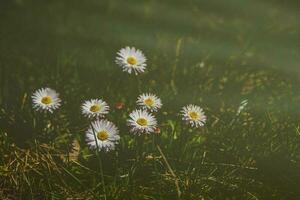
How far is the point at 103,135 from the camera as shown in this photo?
1246mm

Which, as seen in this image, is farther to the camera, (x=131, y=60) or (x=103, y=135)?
(x=131, y=60)

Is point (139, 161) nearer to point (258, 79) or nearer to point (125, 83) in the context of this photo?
point (125, 83)

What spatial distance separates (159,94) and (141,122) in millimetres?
167

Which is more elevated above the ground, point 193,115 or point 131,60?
point 131,60

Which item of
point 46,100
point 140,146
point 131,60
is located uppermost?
point 131,60

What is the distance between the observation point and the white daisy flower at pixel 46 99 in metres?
1.29

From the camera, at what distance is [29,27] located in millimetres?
1533

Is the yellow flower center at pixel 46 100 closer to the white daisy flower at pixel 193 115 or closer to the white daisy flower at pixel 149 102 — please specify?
the white daisy flower at pixel 149 102

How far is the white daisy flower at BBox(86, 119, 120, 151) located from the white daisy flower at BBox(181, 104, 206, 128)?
18cm

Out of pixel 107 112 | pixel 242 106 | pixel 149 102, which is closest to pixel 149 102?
pixel 149 102

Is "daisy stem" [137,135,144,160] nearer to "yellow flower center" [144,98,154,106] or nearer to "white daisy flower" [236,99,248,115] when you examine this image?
"yellow flower center" [144,98,154,106]

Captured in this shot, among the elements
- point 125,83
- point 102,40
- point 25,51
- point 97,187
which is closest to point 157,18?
point 102,40

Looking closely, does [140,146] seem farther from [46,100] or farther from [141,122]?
[46,100]

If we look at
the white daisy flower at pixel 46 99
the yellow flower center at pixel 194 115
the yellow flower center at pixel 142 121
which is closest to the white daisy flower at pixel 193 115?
the yellow flower center at pixel 194 115
